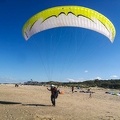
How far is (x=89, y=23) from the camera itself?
18.0 meters

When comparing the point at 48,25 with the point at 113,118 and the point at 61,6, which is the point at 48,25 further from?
the point at 113,118

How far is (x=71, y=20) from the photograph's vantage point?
1811cm

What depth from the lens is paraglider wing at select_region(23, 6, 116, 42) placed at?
57.3 ft

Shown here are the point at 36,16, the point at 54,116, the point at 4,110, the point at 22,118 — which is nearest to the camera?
the point at 22,118

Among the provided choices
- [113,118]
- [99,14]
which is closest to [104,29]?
[99,14]

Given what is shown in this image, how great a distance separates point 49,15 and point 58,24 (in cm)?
107

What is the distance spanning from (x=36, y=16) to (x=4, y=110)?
6988 mm

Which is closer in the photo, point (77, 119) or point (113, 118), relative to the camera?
point (77, 119)

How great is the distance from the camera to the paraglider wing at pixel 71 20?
688 inches

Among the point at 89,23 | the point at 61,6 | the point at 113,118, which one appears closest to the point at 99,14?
the point at 89,23

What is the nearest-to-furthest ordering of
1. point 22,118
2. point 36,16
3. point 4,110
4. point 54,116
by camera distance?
point 22,118 < point 54,116 < point 4,110 < point 36,16

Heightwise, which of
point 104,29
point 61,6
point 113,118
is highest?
point 61,6

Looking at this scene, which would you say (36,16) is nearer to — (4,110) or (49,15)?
(49,15)

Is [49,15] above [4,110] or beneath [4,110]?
above
